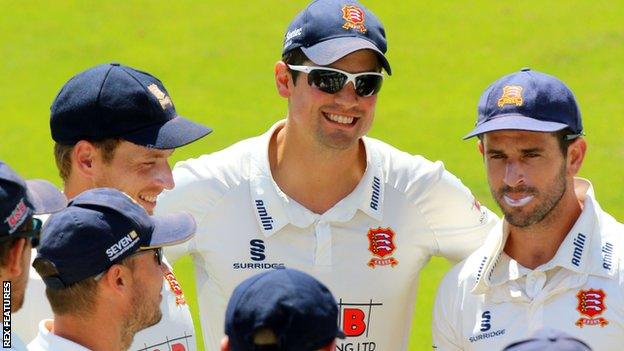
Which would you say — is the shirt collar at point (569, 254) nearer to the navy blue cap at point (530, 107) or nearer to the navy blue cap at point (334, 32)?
the navy blue cap at point (530, 107)

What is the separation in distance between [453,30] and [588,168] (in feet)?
7.60

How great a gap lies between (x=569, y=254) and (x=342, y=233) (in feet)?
3.00

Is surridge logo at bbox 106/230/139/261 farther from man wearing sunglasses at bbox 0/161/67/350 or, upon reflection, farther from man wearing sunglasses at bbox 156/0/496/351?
man wearing sunglasses at bbox 156/0/496/351

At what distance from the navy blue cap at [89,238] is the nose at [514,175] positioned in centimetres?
147

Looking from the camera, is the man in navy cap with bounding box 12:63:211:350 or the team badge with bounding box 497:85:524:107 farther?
the team badge with bounding box 497:85:524:107

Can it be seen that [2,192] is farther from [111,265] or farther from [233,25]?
[233,25]

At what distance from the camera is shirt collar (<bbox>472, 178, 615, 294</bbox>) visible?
5.21 m

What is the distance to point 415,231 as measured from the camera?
5.69m

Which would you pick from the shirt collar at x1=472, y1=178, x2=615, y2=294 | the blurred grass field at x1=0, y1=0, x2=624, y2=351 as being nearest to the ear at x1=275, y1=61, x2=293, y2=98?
the shirt collar at x1=472, y1=178, x2=615, y2=294

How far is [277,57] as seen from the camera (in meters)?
12.1

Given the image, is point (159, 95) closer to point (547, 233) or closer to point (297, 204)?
point (297, 204)

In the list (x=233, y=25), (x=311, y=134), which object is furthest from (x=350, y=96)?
(x=233, y=25)

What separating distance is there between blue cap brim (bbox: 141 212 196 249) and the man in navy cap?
1.82 ft

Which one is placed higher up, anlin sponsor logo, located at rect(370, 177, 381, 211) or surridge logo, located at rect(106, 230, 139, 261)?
surridge logo, located at rect(106, 230, 139, 261)
